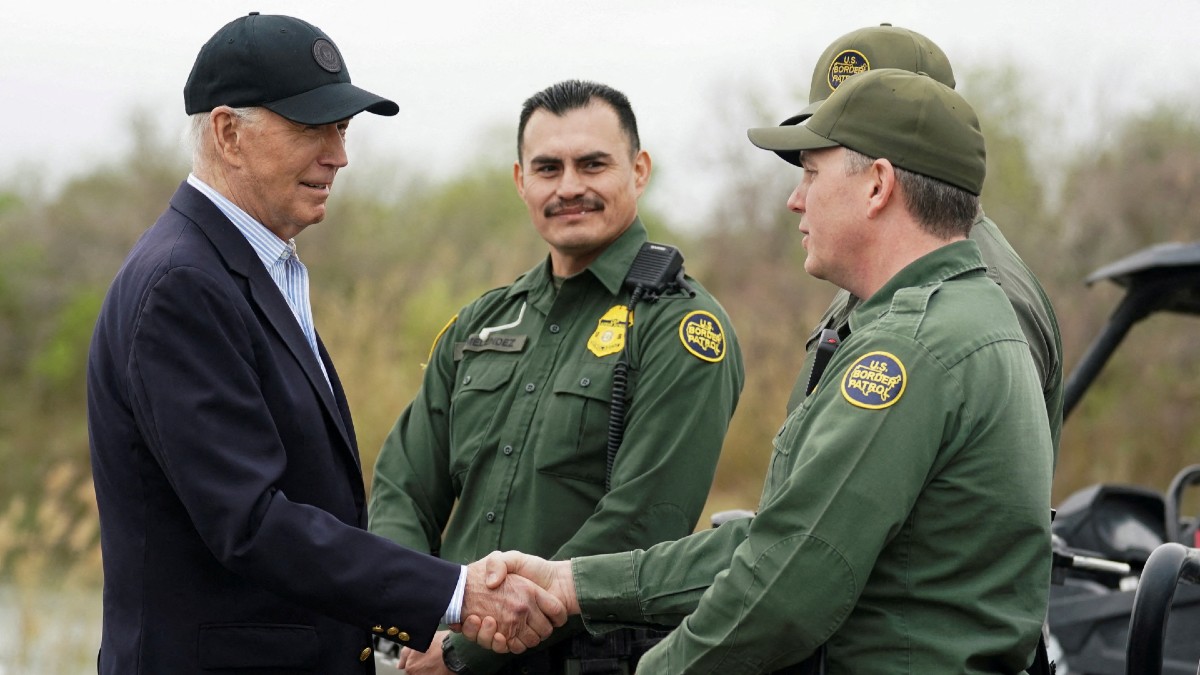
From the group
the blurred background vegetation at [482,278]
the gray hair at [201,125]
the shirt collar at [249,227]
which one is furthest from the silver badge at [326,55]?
the blurred background vegetation at [482,278]

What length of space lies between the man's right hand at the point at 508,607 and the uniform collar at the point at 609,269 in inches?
37.3

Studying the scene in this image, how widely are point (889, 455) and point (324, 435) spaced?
1.18m

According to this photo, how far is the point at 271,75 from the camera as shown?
2.89 m

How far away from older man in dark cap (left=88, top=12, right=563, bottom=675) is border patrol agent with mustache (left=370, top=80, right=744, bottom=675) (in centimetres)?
58

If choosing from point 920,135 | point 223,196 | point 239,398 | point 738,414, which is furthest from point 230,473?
point 738,414

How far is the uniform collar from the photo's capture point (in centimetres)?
382

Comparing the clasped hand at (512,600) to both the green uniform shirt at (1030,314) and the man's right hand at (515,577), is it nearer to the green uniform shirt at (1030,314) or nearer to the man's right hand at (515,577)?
the man's right hand at (515,577)

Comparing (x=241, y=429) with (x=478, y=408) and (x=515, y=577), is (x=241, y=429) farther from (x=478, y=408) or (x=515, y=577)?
(x=478, y=408)

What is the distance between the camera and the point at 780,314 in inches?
462

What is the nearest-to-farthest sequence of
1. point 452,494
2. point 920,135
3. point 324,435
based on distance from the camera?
1. point 920,135
2. point 324,435
3. point 452,494

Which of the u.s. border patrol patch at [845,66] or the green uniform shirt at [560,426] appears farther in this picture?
the u.s. border patrol patch at [845,66]

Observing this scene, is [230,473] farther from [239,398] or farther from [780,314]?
[780,314]

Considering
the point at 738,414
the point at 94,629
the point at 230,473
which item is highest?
the point at 230,473

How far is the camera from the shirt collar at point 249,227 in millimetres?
2928
